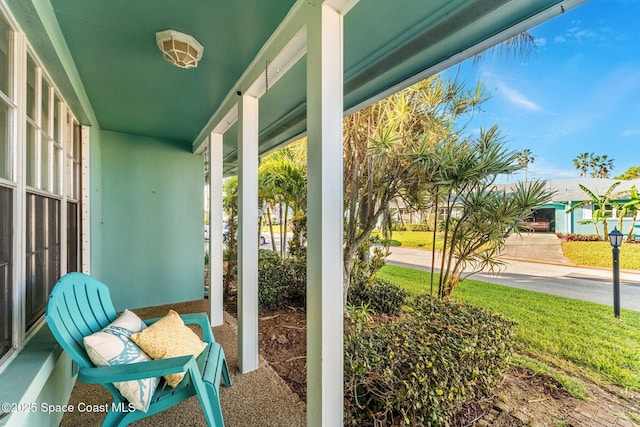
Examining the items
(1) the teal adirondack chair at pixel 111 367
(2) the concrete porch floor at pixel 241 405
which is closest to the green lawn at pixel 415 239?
(2) the concrete porch floor at pixel 241 405

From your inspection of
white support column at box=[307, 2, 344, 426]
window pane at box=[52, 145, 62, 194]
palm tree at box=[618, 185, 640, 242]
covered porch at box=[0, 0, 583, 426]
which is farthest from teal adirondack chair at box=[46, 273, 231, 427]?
palm tree at box=[618, 185, 640, 242]

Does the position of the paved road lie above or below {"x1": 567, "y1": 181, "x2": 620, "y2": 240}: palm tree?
below

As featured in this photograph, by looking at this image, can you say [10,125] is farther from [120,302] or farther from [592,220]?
[120,302]

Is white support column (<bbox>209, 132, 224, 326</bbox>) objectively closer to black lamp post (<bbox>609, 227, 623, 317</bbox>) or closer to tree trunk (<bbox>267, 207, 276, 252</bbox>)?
tree trunk (<bbox>267, 207, 276, 252</bbox>)

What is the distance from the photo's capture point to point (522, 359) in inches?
54.5

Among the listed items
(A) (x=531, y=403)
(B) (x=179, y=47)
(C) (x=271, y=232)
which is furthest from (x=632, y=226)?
(C) (x=271, y=232)

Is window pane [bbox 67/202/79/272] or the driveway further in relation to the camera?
window pane [bbox 67/202/79/272]

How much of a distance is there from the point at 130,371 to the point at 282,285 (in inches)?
108

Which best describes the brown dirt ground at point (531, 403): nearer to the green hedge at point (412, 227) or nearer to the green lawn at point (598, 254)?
the green lawn at point (598, 254)

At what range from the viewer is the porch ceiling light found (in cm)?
175

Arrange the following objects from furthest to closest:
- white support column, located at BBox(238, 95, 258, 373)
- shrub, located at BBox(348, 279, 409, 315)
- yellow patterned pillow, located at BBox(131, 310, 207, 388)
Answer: white support column, located at BBox(238, 95, 258, 373) → shrub, located at BBox(348, 279, 409, 315) → yellow patterned pillow, located at BBox(131, 310, 207, 388)

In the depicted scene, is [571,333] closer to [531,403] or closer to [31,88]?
[531,403]

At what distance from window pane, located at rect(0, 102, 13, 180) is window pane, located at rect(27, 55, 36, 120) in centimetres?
38

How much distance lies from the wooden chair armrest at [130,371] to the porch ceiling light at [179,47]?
192 cm
